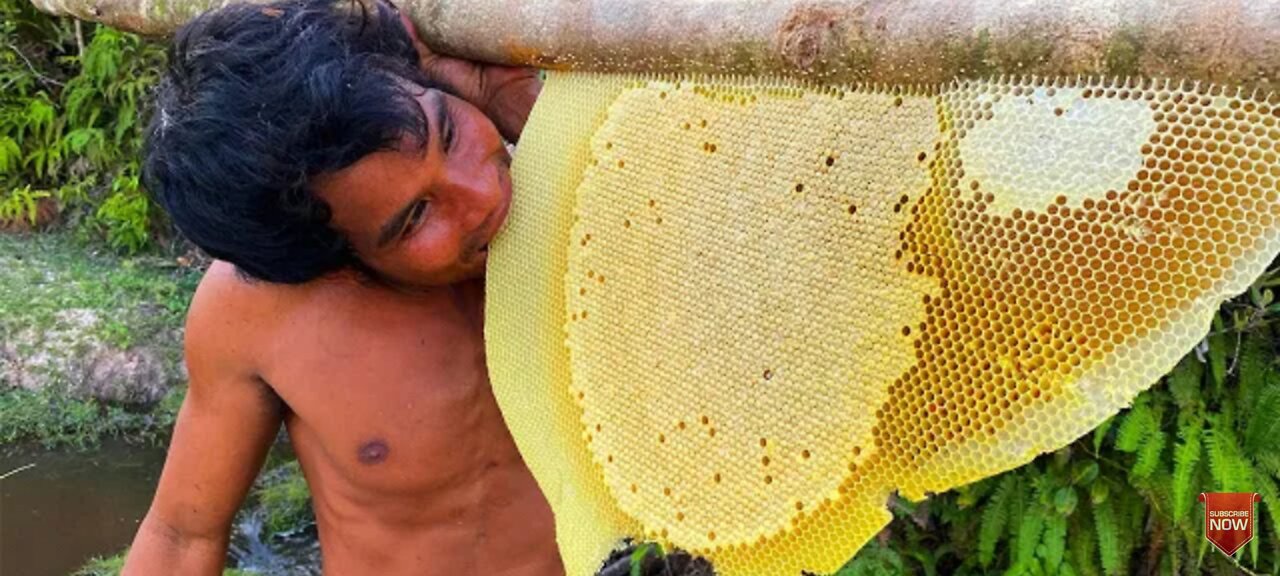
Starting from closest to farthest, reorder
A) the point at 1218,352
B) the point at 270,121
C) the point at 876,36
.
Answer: the point at 876,36 → the point at 270,121 → the point at 1218,352

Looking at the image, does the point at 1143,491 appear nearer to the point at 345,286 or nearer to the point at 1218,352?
the point at 1218,352

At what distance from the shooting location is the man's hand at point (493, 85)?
1406mm

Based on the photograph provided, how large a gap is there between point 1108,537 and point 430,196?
1.44 meters

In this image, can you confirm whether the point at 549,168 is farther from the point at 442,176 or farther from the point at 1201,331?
the point at 1201,331

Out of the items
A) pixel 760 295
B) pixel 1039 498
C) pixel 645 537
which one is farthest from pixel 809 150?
pixel 1039 498

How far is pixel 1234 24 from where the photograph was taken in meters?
0.75

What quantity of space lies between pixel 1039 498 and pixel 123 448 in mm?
4249

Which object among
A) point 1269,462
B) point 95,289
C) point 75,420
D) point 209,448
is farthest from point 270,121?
point 95,289

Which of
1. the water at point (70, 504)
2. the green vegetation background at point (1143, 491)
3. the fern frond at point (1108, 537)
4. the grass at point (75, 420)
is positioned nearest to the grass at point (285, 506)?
the water at point (70, 504)

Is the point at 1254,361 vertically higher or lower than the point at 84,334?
higher

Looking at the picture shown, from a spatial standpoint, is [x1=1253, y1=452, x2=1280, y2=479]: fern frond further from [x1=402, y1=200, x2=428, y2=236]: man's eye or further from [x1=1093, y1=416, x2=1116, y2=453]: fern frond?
[x1=402, y1=200, x2=428, y2=236]: man's eye

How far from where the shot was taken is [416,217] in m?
1.22

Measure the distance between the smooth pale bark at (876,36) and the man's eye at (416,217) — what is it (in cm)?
24

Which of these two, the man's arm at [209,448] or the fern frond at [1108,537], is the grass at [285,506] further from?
the fern frond at [1108,537]
